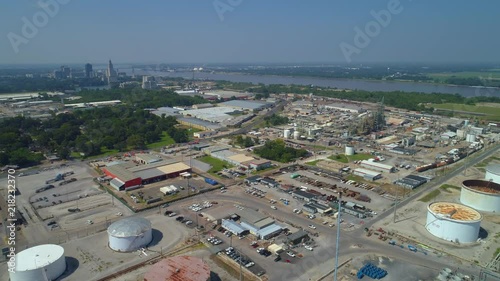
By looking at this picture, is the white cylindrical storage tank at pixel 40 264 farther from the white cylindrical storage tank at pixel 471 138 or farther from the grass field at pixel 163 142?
the white cylindrical storage tank at pixel 471 138

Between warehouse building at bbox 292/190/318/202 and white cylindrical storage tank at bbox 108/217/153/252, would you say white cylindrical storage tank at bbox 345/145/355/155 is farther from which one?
white cylindrical storage tank at bbox 108/217/153/252

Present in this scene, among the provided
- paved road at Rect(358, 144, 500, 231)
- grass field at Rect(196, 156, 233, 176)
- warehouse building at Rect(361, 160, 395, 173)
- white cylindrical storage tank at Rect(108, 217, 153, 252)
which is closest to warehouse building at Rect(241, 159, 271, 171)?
grass field at Rect(196, 156, 233, 176)

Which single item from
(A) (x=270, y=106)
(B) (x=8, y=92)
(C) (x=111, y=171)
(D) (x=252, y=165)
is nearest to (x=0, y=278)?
(C) (x=111, y=171)

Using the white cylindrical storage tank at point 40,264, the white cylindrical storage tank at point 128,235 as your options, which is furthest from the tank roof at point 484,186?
the white cylindrical storage tank at point 40,264

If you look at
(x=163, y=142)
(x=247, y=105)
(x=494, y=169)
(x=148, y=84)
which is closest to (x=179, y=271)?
(x=494, y=169)

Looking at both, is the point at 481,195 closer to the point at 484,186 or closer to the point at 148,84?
the point at 484,186

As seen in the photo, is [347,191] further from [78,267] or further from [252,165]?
[78,267]
